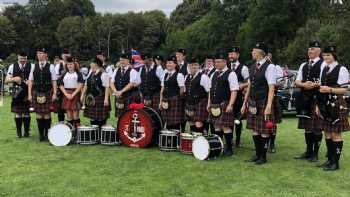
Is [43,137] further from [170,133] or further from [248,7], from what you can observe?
[248,7]

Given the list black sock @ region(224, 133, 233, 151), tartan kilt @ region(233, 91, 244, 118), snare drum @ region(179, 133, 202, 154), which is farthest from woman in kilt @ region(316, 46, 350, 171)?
snare drum @ region(179, 133, 202, 154)

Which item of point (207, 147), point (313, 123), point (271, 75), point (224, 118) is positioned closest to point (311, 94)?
point (313, 123)

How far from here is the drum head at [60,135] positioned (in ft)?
25.6

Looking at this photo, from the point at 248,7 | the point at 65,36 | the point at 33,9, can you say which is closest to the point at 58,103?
the point at 248,7

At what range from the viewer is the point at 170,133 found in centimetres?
746

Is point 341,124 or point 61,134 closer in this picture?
point 341,124

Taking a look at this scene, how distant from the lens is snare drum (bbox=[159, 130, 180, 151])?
7.46 m

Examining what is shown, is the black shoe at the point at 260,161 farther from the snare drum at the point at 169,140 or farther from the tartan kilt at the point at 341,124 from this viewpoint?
the snare drum at the point at 169,140

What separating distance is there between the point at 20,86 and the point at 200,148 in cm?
380

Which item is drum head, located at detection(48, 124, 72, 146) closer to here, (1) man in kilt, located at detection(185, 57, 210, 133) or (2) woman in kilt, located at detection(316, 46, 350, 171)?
(1) man in kilt, located at detection(185, 57, 210, 133)

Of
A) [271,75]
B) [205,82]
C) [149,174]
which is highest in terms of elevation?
[271,75]

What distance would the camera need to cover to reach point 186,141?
7.21 meters

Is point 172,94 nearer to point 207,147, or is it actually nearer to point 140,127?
point 140,127

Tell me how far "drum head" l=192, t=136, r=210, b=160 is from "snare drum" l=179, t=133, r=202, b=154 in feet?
0.59
